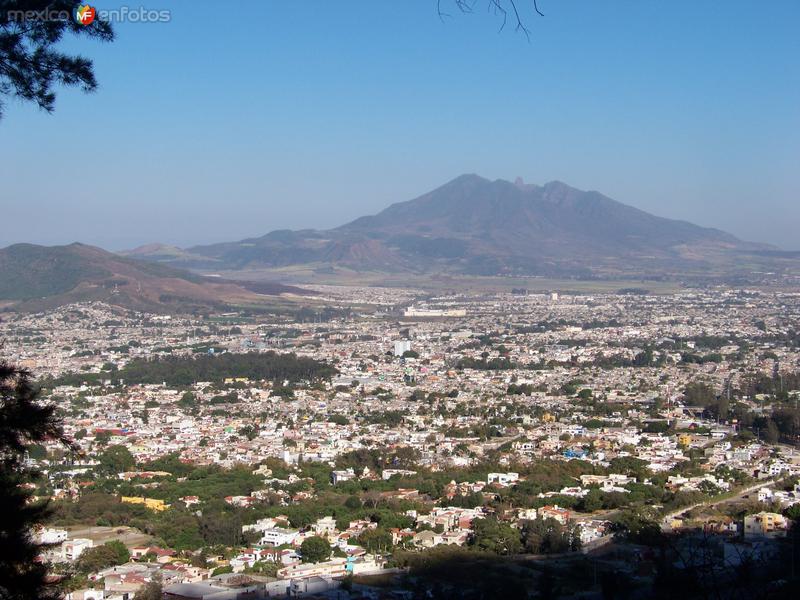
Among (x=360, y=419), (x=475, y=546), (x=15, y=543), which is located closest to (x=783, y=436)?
(x=360, y=419)

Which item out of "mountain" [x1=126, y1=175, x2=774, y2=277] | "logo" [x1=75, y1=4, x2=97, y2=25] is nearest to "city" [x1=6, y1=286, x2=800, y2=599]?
"logo" [x1=75, y1=4, x2=97, y2=25]

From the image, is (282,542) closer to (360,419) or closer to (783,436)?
(360,419)

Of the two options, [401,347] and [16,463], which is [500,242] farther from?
[16,463]

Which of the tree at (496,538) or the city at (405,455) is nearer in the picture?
the city at (405,455)

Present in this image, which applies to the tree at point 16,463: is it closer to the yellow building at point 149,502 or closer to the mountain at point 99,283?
the yellow building at point 149,502

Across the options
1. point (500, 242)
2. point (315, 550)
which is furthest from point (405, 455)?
point (500, 242)

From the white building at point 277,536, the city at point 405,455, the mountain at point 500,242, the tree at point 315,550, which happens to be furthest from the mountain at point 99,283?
the tree at point 315,550
